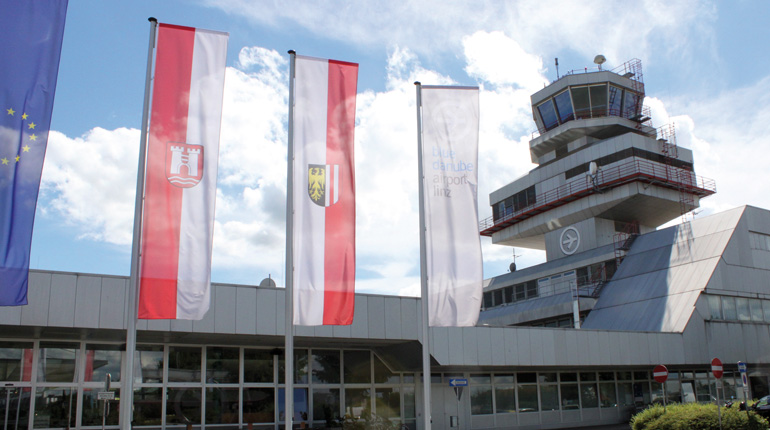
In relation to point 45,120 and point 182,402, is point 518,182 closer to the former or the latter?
point 182,402

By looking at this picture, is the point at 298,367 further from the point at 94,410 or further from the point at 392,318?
the point at 94,410

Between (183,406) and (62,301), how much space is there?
18.1 feet

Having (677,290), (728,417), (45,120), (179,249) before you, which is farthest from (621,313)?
(45,120)

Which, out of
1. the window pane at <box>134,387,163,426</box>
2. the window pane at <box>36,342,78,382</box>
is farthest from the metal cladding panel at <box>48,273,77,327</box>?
the window pane at <box>134,387,163,426</box>

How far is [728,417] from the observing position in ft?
67.3

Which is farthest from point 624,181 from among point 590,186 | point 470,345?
point 470,345

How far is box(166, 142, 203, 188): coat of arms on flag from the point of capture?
13.0 metres

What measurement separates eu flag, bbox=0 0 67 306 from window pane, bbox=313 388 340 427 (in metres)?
13.2

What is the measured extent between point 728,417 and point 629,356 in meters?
8.74

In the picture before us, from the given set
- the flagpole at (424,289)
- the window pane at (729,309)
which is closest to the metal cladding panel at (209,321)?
the flagpole at (424,289)

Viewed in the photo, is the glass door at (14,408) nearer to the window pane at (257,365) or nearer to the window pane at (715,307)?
the window pane at (257,365)

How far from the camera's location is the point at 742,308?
113 ft

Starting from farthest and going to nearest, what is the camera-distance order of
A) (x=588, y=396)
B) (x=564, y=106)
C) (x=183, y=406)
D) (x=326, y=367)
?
(x=564, y=106) < (x=588, y=396) < (x=326, y=367) < (x=183, y=406)

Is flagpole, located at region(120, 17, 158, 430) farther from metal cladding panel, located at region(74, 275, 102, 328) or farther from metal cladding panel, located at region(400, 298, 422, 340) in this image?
metal cladding panel, located at region(400, 298, 422, 340)
